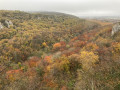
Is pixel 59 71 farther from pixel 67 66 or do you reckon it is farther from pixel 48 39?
pixel 48 39

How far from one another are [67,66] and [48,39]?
183 ft

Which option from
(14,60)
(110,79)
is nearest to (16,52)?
(14,60)

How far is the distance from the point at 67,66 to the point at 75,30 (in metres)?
93.7

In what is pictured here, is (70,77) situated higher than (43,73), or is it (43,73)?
(70,77)

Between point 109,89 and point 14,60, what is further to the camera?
point 14,60

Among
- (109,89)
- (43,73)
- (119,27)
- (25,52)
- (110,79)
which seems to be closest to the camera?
(109,89)

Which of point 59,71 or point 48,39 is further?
point 48,39

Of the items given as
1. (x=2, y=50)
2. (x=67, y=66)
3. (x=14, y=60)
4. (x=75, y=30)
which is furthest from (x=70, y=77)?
(x=75, y=30)

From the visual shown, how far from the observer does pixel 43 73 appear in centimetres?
2919

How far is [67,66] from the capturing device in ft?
82.1

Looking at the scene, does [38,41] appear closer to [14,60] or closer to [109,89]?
[14,60]

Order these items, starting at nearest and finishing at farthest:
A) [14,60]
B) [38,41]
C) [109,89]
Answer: [109,89] → [14,60] → [38,41]

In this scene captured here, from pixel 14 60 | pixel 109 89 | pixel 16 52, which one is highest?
pixel 109 89

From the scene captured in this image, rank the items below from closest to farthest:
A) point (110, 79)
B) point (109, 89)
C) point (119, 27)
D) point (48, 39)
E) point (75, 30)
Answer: point (109, 89)
point (110, 79)
point (119, 27)
point (48, 39)
point (75, 30)
